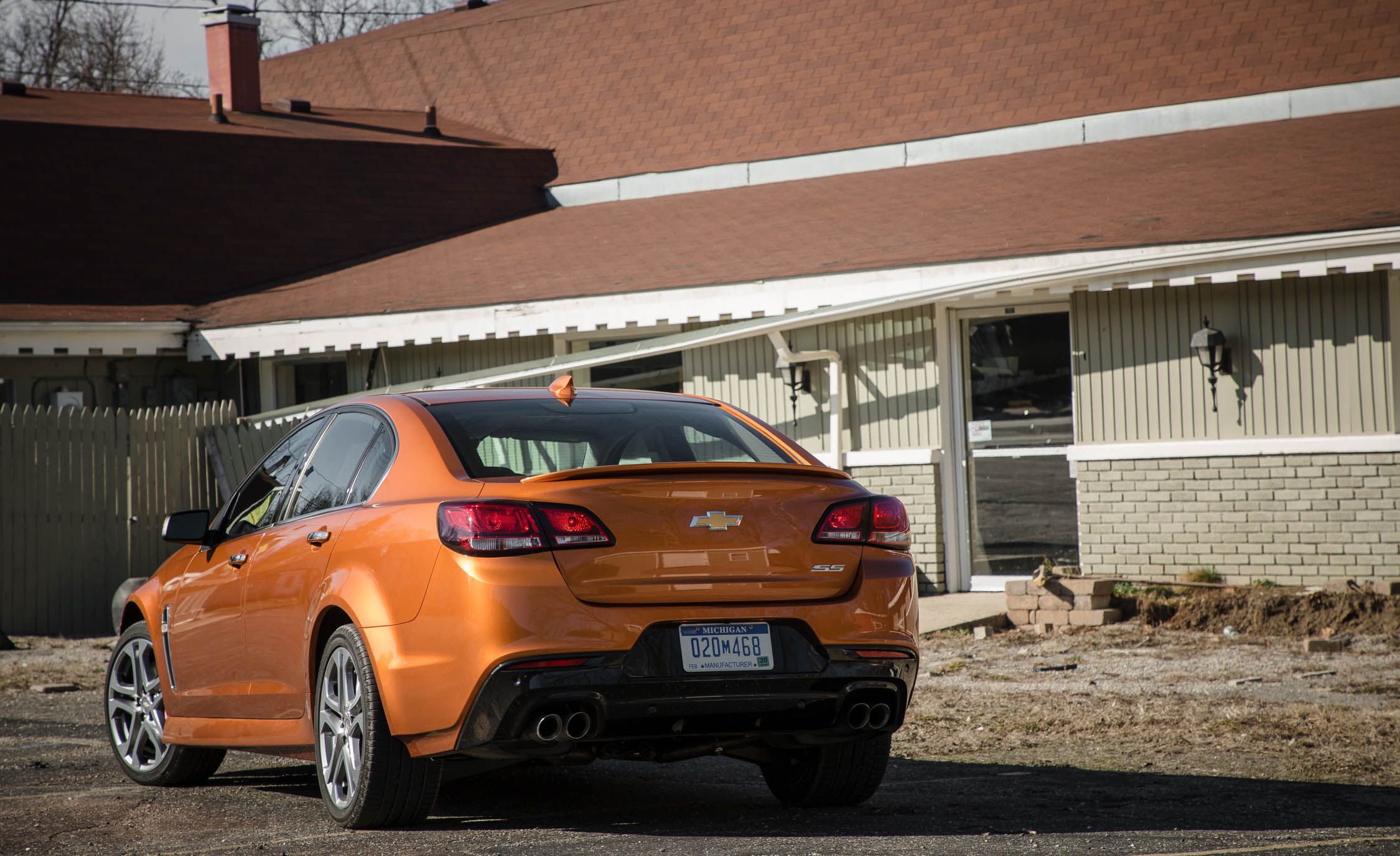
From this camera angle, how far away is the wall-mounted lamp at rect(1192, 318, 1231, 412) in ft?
38.8

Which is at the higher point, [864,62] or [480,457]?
[864,62]

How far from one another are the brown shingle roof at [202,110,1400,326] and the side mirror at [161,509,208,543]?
7180mm

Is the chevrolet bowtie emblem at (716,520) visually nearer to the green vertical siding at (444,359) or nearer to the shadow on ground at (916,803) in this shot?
the shadow on ground at (916,803)

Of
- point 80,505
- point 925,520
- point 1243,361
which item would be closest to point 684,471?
point 1243,361

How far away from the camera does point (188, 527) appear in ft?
21.2

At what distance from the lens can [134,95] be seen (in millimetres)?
20438

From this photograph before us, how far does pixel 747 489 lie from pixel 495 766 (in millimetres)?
1252

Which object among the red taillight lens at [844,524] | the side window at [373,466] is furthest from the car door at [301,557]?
the red taillight lens at [844,524]

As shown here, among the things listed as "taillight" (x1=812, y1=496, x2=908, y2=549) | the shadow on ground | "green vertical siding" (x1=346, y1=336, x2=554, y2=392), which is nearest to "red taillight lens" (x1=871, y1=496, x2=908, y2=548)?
"taillight" (x1=812, y1=496, x2=908, y2=549)

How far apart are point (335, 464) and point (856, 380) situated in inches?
321

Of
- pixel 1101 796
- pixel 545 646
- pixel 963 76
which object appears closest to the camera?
pixel 545 646

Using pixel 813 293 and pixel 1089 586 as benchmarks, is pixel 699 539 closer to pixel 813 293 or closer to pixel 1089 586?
pixel 1089 586

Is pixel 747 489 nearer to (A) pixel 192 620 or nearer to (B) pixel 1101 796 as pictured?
(B) pixel 1101 796

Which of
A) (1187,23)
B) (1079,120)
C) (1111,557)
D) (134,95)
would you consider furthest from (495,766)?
(134,95)
